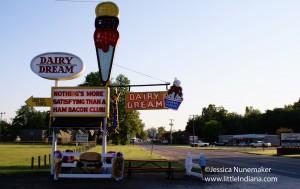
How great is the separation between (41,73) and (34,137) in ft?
473

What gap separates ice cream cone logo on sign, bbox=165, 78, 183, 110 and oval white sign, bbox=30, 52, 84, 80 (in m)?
5.05

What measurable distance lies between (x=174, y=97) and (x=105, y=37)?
16.6 feet

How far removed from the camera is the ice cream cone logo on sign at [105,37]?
24.0m

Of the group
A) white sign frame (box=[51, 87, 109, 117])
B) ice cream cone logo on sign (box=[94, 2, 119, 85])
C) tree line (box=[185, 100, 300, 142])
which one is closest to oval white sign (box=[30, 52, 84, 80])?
white sign frame (box=[51, 87, 109, 117])

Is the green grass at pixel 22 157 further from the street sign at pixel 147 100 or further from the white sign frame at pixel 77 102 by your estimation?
the street sign at pixel 147 100

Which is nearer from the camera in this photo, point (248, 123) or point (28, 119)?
point (248, 123)

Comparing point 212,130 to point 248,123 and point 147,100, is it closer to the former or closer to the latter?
point 248,123

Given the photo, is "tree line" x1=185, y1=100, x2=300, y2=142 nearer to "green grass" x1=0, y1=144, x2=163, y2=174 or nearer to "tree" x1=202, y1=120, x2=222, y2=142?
"tree" x1=202, y1=120, x2=222, y2=142

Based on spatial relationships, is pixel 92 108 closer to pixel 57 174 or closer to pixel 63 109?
pixel 63 109

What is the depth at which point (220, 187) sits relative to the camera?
18125 millimetres

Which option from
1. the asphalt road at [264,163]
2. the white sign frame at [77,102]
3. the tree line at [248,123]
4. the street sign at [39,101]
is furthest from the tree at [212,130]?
the street sign at [39,101]

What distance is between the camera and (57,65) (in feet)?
77.3

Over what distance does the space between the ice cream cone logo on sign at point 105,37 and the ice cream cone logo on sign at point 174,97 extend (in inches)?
141

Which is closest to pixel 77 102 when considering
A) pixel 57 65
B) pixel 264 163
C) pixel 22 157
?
pixel 57 65
